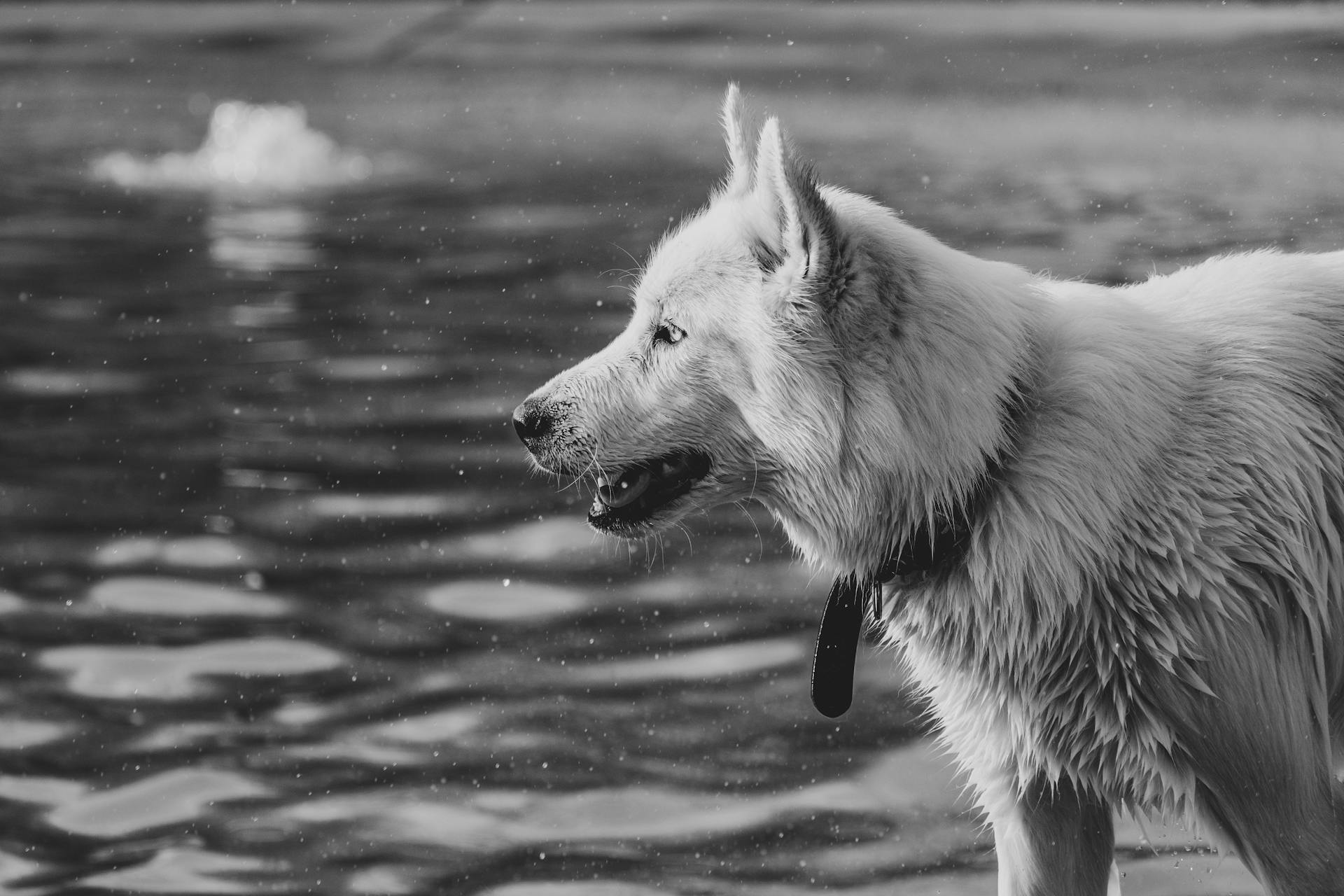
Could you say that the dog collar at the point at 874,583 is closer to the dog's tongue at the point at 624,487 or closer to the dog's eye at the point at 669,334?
the dog's tongue at the point at 624,487

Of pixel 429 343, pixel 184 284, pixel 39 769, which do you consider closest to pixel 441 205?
pixel 184 284

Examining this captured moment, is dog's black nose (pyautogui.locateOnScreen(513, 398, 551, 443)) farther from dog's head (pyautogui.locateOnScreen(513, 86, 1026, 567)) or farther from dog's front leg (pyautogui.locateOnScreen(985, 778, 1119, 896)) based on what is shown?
dog's front leg (pyautogui.locateOnScreen(985, 778, 1119, 896))

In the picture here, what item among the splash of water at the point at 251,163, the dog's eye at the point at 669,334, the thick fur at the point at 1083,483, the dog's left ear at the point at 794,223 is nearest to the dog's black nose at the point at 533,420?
the dog's eye at the point at 669,334

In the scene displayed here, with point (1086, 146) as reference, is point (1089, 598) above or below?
above

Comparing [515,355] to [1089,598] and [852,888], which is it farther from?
[1089,598]

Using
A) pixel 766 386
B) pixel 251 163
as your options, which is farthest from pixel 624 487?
→ pixel 251 163

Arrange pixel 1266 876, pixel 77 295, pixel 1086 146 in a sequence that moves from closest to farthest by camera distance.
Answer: pixel 1266 876 < pixel 77 295 < pixel 1086 146

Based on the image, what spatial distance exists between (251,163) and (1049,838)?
27.4m

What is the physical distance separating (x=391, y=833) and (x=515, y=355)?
773 centimetres

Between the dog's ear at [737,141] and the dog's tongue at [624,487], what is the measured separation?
83 centimetres

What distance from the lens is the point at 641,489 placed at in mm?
4344

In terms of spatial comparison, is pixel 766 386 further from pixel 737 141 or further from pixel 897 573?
pixel 737 141

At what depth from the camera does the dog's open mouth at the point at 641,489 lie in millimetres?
4297

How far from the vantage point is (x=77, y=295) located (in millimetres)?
17188
